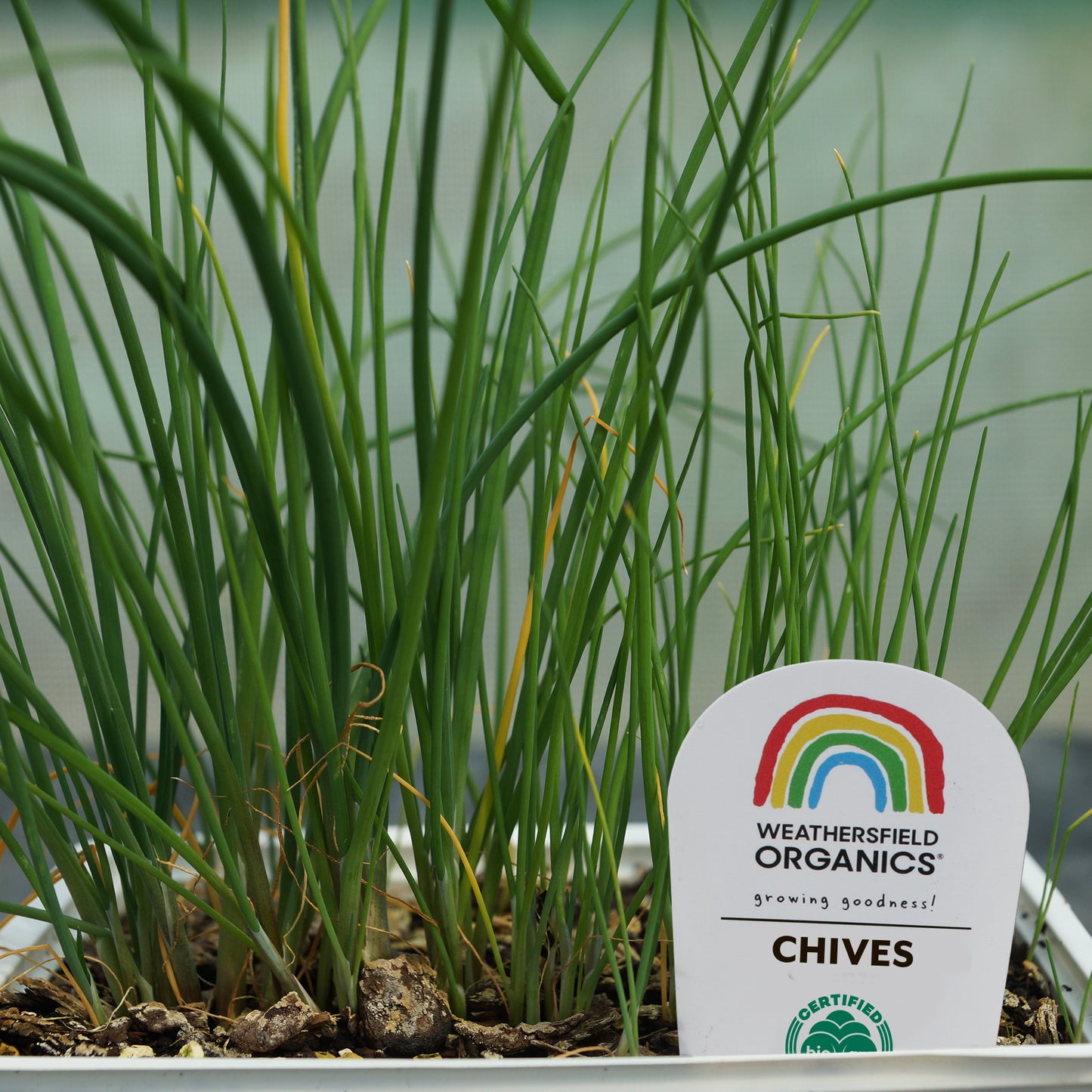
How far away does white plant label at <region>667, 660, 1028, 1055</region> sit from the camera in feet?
0.80

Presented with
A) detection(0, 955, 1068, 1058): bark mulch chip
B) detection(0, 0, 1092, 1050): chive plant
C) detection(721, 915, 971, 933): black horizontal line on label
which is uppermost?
detection(0, 0, 1092, 1050): chive plant

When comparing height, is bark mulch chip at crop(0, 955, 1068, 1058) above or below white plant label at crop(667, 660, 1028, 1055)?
below

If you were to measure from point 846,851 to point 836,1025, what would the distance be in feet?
0.16

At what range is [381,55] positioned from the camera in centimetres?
79

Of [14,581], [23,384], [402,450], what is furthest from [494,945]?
[14,581]

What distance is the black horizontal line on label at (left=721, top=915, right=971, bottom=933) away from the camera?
9.6 inches

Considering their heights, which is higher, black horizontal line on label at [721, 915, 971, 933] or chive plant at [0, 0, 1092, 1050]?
chive plant at [0, 0, 1092, 1050]

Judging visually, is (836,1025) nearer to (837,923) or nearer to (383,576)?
(837,923)

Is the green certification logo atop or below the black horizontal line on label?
below

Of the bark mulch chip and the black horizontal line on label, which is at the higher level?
the black horizontal line on label

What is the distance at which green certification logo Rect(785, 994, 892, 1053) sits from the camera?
0.25m

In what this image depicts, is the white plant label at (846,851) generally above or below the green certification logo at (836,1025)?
above

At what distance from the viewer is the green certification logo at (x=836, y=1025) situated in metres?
0.25

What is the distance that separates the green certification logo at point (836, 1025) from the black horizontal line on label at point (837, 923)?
0.8 inches
